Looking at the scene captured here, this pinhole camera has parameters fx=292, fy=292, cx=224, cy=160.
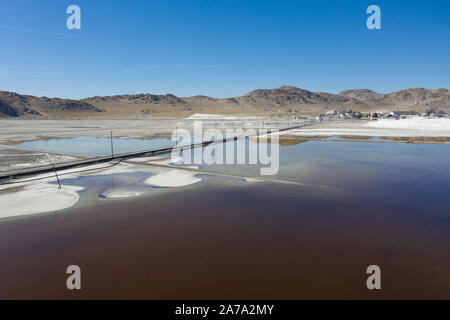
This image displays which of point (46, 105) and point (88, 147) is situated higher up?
point (46, 105)

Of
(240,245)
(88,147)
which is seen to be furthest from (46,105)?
(240,245)

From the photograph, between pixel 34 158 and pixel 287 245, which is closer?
pixel 287 245

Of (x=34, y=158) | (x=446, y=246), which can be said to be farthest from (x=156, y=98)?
(x=446, y=246)

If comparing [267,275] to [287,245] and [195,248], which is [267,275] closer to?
[287,245]

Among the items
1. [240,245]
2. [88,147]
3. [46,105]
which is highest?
[46,105]

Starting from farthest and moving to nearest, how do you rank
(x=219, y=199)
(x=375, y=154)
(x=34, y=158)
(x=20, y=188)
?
(x=375, y=154), (x=34, y=158), (x=20, y=188), (x=219, y=199)

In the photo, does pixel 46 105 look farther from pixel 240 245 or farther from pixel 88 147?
pixel 240 245

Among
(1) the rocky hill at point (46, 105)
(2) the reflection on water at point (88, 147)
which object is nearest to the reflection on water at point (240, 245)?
(2) the reflection on water at point (88, 147)

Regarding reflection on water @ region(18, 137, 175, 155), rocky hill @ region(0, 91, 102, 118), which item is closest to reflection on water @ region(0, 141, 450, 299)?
reflection on water @ region(18, 137, 175, 155)
